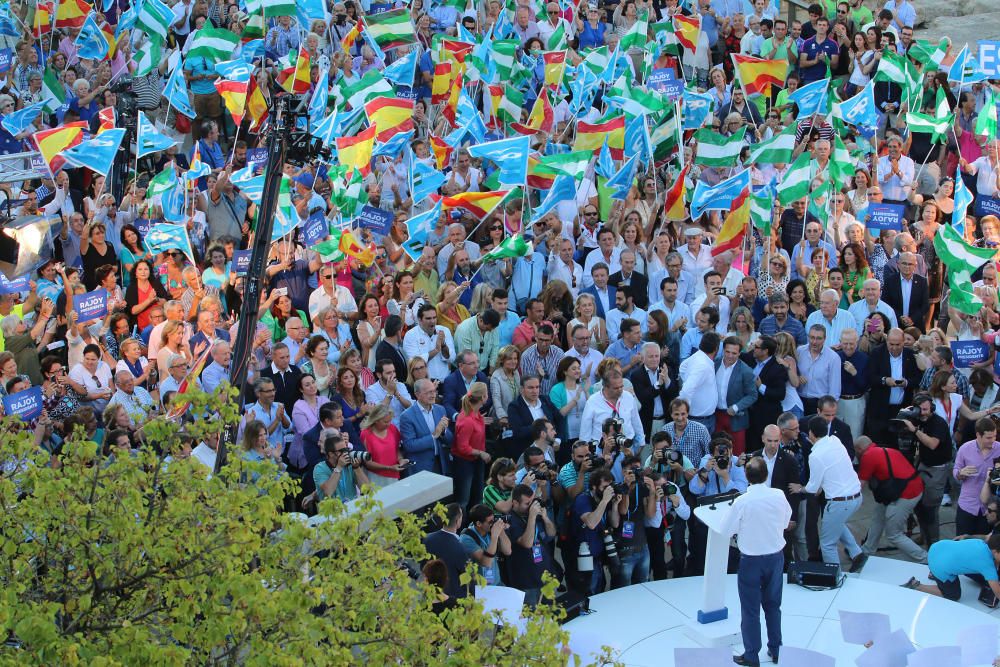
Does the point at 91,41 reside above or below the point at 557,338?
above

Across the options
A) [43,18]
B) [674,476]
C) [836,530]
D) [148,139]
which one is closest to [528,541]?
[674,476]

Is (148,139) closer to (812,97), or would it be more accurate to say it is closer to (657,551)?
(657,551)

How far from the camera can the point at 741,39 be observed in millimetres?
22625

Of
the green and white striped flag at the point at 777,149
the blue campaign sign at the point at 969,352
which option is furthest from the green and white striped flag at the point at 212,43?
the blue campaign sign at the point at 969,352

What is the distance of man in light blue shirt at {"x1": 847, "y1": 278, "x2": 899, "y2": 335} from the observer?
15323 mm

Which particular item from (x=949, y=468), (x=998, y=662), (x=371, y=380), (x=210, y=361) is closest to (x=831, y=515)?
(x=949, y=468)

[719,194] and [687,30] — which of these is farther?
[687,30]

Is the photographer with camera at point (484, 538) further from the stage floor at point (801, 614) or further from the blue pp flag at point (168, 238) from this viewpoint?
the blue pp flag at point (168, 238)

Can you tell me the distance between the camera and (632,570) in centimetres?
1298

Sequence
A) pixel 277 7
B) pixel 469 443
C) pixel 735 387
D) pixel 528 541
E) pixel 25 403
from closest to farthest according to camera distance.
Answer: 1. pixel 528 541
2. pixel 25 403
3. pixel 469 443
4. pixel 735 387
5. pixel 277 7

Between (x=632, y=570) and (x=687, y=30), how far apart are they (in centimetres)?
1025

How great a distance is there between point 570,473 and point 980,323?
4.67m

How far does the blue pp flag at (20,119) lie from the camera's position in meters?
17.6

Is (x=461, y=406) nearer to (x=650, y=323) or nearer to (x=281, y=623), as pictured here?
(x=650, y=323)
